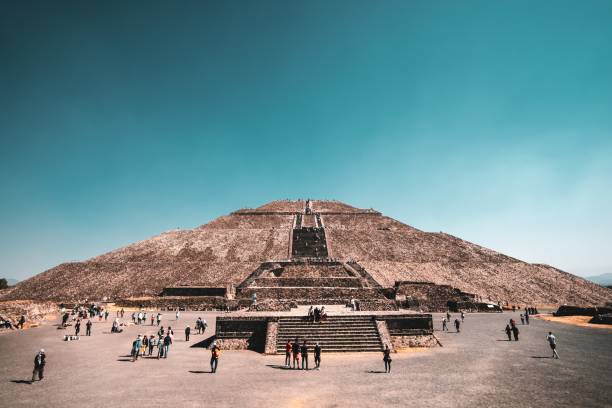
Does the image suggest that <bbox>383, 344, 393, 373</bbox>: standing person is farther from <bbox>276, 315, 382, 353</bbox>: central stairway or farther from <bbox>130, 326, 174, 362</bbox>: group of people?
<bbox>130, 326, 174, 362</bbox>: group of people

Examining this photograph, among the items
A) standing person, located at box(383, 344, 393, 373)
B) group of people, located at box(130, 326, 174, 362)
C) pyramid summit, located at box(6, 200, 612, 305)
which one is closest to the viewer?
standing person, located at box(383, 344, 393, 373)

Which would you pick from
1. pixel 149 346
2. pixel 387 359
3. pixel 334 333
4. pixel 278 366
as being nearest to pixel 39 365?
pixel 149 346

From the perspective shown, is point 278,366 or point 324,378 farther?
point 278,366

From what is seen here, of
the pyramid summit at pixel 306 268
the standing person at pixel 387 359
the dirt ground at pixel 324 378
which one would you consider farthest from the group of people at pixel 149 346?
the pyramid summit at pixel 306 268

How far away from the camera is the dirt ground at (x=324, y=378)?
8719 millimetres

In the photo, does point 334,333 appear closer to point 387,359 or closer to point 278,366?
point 278,366

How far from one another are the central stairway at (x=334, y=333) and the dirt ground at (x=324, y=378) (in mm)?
826

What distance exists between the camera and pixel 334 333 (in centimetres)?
1539

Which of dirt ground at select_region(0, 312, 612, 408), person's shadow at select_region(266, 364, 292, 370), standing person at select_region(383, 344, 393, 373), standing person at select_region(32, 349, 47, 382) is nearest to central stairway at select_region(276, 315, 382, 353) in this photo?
dirt ground at select_region(0, 312, 612, 408)

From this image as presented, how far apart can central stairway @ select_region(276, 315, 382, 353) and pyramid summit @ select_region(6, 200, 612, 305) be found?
12.5 metres

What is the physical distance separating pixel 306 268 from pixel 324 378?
26151mm

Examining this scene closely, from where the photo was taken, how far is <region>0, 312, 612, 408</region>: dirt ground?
8719mm

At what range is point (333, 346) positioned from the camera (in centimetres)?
1455

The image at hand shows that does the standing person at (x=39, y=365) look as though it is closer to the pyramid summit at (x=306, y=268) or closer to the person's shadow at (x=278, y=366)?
the person's shadow at (x=278, y=366)
